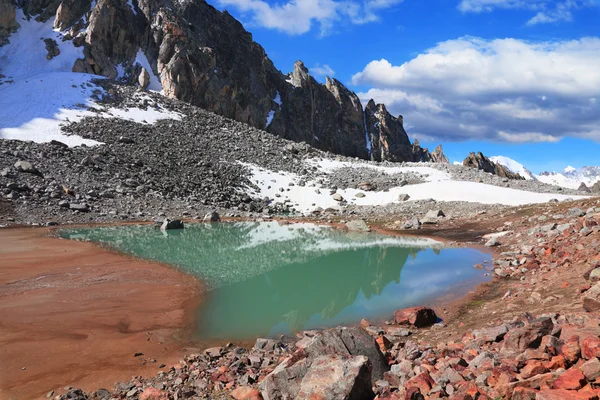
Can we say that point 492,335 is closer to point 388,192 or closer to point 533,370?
point 533,370

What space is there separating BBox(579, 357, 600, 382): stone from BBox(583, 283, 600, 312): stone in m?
3.64

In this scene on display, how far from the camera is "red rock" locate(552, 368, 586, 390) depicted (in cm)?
471

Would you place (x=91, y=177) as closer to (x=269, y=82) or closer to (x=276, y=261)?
(x=276, y=261)

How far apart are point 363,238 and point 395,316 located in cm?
1691

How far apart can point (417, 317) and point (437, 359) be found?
174 inches

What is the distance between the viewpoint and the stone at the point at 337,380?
223 inches

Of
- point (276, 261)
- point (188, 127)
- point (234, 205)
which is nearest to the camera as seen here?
point (276, 261)

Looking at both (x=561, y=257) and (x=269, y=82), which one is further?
(x=269, y=82)

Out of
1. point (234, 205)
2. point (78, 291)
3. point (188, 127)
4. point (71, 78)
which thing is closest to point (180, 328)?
point (78, 291)

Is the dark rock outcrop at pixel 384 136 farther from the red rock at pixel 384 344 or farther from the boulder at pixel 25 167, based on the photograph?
the red rock at pixel 384 344

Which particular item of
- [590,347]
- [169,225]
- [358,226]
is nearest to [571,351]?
[590,347]

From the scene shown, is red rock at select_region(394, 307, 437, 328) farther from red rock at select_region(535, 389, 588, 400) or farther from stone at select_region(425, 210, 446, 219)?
stone at select_region(425, 210, 446, 219)

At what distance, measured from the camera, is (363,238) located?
2911 centimetres

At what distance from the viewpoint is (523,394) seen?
4.85 meters
